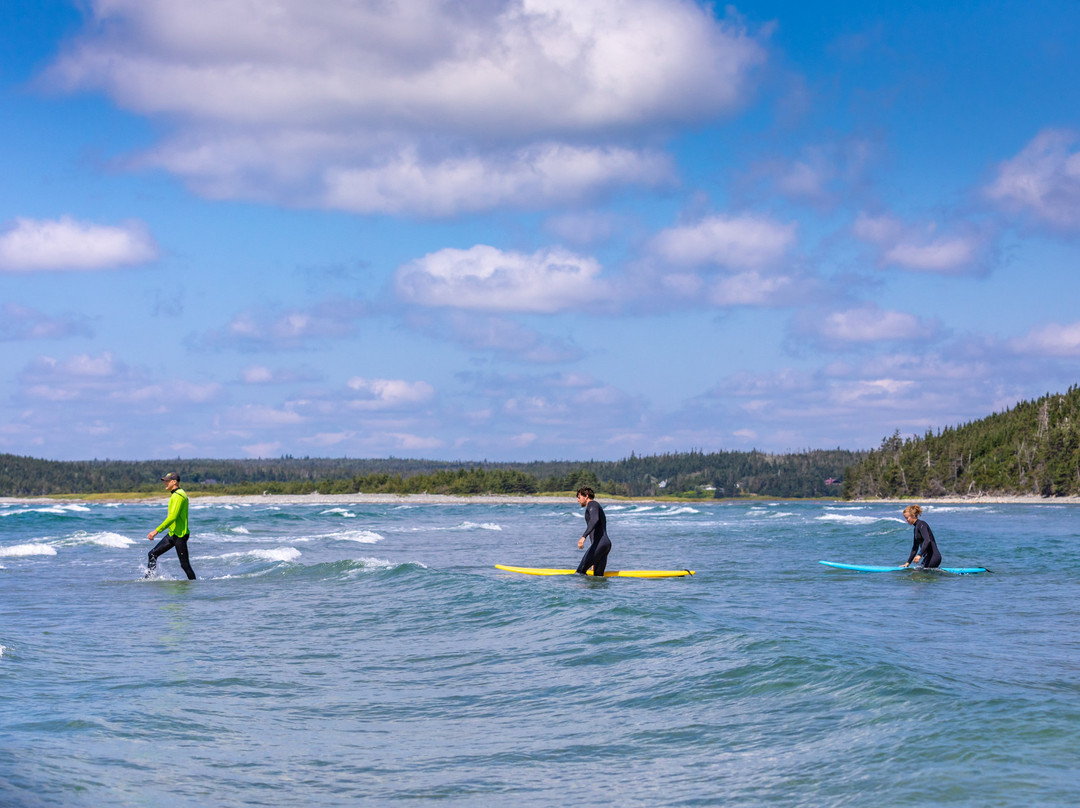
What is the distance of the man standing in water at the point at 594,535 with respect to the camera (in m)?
20.1

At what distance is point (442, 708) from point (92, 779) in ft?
11.7

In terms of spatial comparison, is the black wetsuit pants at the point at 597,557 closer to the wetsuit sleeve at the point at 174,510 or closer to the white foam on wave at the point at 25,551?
the wetsuit sleeve at the point at 174,510

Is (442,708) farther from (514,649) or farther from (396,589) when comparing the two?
(396,589)

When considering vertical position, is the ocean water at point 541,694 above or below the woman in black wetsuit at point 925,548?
below

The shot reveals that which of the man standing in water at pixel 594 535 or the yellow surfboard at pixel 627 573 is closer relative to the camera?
the man standing in water at pixel 594 535

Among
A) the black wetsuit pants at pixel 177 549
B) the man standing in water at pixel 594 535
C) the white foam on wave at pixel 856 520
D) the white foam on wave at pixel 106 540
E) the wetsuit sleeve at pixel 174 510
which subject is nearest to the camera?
the man standing in water at pixel 594 535

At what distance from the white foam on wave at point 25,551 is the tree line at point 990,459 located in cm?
14174

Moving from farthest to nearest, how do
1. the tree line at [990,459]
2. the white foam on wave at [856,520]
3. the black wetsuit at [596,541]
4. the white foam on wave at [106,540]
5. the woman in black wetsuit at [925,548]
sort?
the tree line at [990,459]
the white foam on wave at [856,520]
the white foam on wave at [106,540]
the woman in black wetsuit at [925,548]
the black wetsuit at [596,541]

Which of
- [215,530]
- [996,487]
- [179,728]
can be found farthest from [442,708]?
[996,487]

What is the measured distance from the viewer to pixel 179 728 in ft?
29.3

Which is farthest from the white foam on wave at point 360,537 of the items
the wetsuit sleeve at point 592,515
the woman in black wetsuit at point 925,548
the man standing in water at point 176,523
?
the woman in black wetsuit at point 925,548

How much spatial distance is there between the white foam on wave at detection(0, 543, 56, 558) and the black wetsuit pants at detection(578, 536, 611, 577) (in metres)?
20.0

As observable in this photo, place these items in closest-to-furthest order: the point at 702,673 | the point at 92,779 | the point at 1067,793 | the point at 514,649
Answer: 1. the point at 1067,793
2. the point at 92,779
3. the point at 702,673
4. the point at 514,649

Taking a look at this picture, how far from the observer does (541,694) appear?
10359mm
